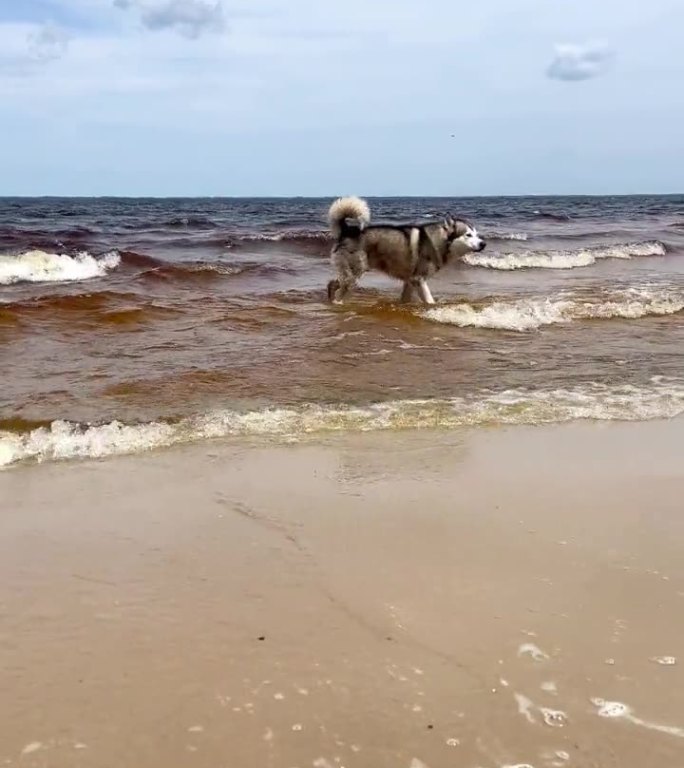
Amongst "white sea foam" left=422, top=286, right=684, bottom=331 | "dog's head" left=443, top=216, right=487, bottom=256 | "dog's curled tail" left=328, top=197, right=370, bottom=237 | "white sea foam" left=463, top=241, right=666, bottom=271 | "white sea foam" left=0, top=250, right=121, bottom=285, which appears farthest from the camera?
"white sea foam" left=463, top=241, right=666, bottom=271

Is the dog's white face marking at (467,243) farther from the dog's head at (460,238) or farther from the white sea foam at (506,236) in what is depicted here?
the white sea foam at (506,236)

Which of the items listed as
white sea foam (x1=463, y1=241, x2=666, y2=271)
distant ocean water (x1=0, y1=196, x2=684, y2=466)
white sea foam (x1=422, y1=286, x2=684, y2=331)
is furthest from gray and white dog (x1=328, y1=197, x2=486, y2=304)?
white sea foam (x1=463, y1=241, x2=666, y2=271)

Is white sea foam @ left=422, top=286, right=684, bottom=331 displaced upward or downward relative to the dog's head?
downward

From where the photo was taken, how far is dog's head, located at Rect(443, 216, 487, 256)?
36.4 ft

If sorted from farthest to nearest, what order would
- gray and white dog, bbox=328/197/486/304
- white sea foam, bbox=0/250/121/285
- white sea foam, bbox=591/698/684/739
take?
white sea foam, bbox=0/250/121/285, gray and white dog, bbox=328/197/486/304, white sea foam, bbox=591/698/684/739

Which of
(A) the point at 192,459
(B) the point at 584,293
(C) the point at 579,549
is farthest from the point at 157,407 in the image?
(B) the point at 584,293

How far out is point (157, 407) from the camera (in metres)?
5.51

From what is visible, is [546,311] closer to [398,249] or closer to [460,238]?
[460,238]

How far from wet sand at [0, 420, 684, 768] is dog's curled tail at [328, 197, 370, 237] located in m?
7.00

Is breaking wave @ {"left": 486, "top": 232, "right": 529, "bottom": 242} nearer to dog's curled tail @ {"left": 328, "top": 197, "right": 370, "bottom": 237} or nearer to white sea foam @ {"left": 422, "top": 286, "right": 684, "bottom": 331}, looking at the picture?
white sea foam @ {"left": 422, "top": 286, "right": 684, "bottom": 331}

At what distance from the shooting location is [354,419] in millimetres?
5152

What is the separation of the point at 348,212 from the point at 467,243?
1.68 metres

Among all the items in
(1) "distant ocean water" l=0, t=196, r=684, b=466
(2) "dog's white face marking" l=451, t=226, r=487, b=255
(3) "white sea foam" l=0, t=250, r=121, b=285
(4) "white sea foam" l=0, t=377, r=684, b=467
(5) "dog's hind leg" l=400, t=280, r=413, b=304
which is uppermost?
(2) "dog's white face marking" l=451, t=226, r=487, b=255

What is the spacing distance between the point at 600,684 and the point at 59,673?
1.49 m
